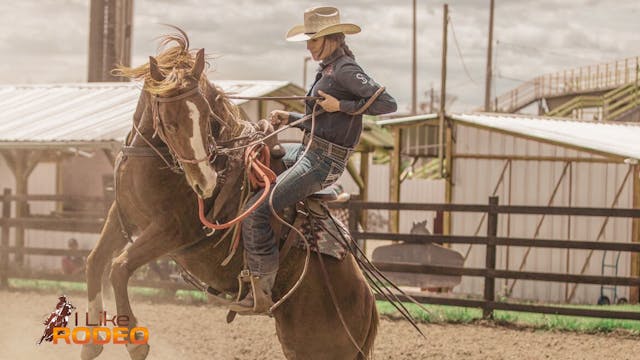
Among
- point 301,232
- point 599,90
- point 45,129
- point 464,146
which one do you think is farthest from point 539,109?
point 301,232

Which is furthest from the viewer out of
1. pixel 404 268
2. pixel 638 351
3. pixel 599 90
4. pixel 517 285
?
pixel 599 90

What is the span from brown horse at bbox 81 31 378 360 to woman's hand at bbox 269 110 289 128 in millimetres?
245

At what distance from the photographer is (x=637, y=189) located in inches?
604

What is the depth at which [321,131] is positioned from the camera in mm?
4918

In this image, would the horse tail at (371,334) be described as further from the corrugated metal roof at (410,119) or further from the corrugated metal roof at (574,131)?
the corrugated metal roof at (410,119)

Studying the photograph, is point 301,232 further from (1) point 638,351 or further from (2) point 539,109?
(2) point 539,109

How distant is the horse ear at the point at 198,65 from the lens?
4527 mm

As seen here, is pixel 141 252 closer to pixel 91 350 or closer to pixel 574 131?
pixel 91 350

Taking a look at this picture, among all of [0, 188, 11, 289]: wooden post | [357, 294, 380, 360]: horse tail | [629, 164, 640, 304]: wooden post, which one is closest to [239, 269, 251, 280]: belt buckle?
[357, 294, 380, 360]: horse tail

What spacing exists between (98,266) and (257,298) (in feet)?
3.12

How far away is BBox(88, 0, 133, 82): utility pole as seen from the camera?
69.8 feet

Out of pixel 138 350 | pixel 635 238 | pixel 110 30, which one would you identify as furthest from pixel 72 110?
pixel 138 350

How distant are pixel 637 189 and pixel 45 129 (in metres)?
10.9

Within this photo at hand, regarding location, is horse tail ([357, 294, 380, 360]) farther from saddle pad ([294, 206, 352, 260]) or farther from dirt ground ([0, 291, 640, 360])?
dirt ground ([0, 291, 640, 360])
